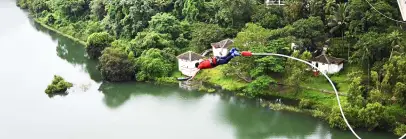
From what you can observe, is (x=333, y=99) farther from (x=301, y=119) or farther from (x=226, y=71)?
(x=226, y=71)

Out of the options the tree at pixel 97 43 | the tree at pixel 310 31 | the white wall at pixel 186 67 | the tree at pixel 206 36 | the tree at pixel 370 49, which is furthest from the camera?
the tree at pixel 97 43

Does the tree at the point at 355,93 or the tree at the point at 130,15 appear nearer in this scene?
the tree at the point at 355,93

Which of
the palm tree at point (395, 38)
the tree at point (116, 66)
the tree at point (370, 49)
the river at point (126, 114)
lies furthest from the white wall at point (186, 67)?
the palm tree at point (395, 38)

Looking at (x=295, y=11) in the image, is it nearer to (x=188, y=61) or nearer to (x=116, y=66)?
(x=188, y=61)

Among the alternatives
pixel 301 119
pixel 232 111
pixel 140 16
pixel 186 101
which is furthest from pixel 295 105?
pixel 140 16

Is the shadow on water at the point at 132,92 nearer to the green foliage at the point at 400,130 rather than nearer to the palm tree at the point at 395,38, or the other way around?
the palm tree at the point at 395,38

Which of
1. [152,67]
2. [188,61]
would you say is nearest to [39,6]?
[152,67]

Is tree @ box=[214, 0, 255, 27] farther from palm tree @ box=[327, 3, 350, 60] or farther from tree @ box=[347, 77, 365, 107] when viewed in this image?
tree @ box=[347, 77, 365, 107]
